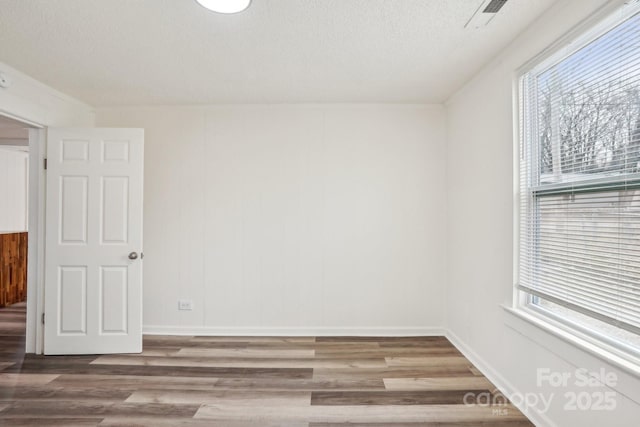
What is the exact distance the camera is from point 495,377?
2545 mm

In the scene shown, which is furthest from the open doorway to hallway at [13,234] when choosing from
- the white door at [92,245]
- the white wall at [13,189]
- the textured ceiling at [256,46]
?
the textured ceiling at [256,46]

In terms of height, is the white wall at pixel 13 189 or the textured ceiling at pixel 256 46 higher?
the textured ceiling at pixel 256 46

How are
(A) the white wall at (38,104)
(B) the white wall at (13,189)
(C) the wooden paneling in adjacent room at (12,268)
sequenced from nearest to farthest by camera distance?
(A) the white wall at (38,104)
(C) the wooden paneling in adjacent room at (12,268)
(B) the white wall at (13,189)

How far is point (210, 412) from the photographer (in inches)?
87.8

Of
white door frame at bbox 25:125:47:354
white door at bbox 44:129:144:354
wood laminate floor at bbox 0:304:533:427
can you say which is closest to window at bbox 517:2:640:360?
wood laminate floor at bbox 0:304:533:427

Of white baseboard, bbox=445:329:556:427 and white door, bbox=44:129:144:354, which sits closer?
white baseboard, bbox=445:329:556:427

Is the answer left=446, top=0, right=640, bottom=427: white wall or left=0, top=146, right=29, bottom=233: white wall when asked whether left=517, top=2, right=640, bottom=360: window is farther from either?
left=0, top=146, right=29, bottom=233: white wall

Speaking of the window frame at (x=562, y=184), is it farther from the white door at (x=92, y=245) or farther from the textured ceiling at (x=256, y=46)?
the white door at (x=92, y=245)

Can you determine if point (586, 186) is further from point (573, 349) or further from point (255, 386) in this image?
point (255, 386)

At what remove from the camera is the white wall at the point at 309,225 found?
3.62 m

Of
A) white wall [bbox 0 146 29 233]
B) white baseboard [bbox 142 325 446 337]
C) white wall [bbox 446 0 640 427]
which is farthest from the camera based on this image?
white wall [bbox 0 146 29 233]

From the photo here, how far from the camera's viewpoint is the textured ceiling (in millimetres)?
1958

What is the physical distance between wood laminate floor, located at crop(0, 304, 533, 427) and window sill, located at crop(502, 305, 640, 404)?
1.85 ft

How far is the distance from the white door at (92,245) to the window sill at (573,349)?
10.5 ft
